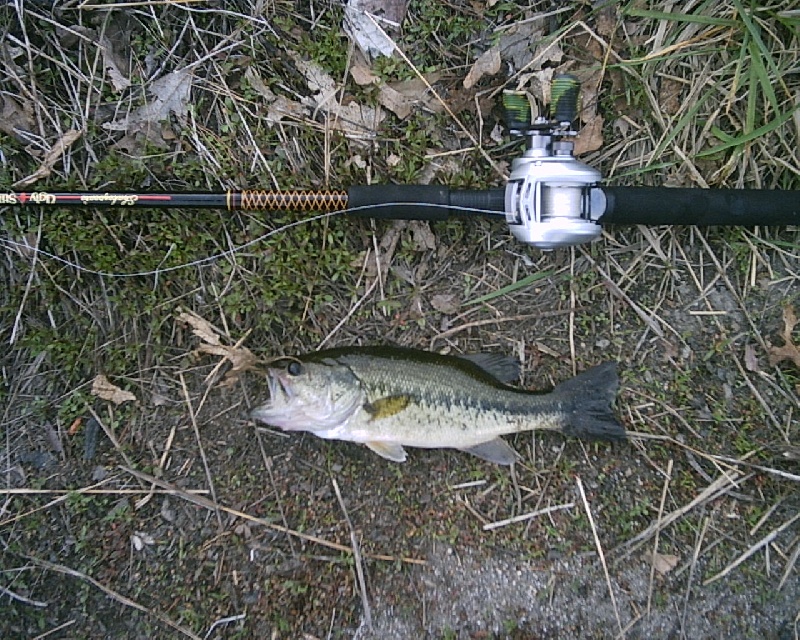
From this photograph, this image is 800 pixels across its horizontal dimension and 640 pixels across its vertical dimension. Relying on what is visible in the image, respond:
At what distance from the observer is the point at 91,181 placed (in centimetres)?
310

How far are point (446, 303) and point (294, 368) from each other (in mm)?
896

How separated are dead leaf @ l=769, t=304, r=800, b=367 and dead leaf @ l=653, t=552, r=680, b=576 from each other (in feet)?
3.76

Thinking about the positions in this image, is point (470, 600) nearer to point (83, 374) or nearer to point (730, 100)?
point (83, 374)

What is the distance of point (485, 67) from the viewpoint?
310 cm

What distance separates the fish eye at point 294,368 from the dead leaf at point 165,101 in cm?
146

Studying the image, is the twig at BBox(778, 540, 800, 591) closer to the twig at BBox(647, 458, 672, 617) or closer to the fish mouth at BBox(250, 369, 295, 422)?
the twig at BBox(647, 458, 672, 617)

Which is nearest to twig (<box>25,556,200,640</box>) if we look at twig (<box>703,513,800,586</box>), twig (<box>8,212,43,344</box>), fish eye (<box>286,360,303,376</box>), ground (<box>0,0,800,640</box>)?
ground (<box>0,0,800,640</box>)

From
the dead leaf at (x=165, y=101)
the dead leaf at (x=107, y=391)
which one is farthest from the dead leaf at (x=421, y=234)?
the dead leaf at (x=107, y=391)

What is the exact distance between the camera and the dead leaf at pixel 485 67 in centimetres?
309

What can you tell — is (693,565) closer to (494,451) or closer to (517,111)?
(494,451)

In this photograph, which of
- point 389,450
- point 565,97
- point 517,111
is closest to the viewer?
point 565,97

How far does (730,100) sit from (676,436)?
1740 millimetres

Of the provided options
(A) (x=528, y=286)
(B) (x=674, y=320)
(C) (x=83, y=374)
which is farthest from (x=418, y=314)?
(C) (x=83, y=374)

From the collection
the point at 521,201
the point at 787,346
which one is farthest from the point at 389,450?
the point at 787,346
